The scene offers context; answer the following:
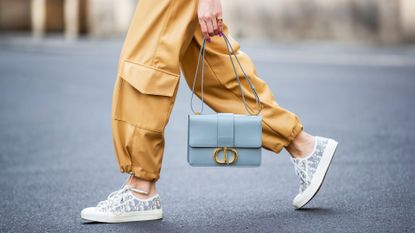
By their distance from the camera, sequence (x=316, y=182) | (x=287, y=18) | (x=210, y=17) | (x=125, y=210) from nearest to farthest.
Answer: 1. (x=210, y=17)
2. (x=125, y=210)
3. (x=316, y=182)
4. (x=287, y=18)

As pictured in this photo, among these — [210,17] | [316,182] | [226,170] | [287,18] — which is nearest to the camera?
[210,17]

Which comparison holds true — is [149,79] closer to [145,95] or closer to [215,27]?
[145,95]

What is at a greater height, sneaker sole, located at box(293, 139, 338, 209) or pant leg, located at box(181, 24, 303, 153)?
pant leg, located at box(181, 24, 303, 153)

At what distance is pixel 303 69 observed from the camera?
1261cm

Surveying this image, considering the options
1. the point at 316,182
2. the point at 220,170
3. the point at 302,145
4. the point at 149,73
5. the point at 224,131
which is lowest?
the point at 220,170

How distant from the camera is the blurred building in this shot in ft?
69.2

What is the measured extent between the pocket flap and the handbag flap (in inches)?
5.8

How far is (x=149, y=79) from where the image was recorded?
314cm

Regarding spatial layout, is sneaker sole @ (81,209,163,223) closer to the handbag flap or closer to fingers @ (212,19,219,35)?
the handbag flap

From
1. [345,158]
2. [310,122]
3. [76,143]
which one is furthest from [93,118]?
[345,158]

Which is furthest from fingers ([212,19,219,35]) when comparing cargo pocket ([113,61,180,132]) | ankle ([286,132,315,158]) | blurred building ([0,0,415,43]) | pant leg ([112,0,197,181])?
blurred building ([0,0,415,43])

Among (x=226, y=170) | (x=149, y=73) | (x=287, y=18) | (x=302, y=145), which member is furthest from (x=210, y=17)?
(x=287, y=18)

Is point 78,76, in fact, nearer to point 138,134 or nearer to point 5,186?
point 5,186

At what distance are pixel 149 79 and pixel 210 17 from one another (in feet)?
1.09
